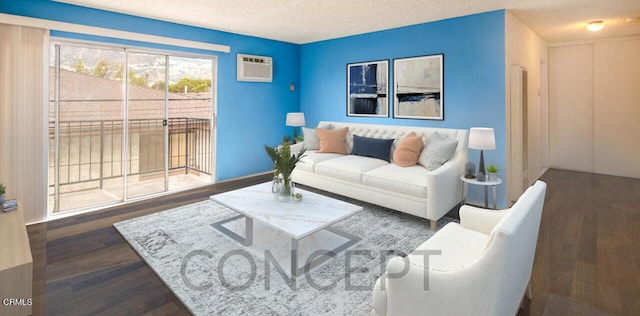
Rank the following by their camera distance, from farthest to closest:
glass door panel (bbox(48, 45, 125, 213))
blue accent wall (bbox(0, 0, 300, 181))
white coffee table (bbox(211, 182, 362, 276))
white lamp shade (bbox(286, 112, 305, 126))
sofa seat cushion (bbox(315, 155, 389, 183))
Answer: white lamp shade (bbox(286, 112, 305, 126)) → blue accent wall (bbox(0, 0, 300, 181)) → sofa seat cushion (bbox(315, 155, 389, 183)) → glass door panel (bbox(48, 45, 125, 213)) → white coffee table (bbox(211, 182, 362, 276))

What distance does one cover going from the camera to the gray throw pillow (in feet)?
12.3

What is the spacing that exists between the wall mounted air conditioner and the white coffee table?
2674 mm

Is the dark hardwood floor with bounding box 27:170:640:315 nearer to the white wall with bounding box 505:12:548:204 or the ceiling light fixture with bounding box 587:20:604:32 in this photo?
the white wall with bounding box 505:12:548:204

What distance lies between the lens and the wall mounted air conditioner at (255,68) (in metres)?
5.29

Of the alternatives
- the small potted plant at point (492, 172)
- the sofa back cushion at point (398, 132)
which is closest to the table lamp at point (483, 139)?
the small potted plant at point (492, 172)

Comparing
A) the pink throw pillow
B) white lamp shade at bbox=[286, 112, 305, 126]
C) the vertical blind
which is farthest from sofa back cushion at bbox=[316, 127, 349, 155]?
the vertical blind

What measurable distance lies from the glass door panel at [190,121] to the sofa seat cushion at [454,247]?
4033mm

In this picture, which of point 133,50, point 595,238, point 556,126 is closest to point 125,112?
point 133,50

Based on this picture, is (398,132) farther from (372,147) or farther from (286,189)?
(286,189)

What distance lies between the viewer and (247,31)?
509 cm

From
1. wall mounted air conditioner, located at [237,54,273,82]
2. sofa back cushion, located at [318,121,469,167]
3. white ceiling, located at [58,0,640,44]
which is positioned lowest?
sofa back cushion, located at [318,121,469,167]

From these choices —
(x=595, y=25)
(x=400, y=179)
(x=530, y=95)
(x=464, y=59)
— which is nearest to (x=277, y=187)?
(x=400, y=179)

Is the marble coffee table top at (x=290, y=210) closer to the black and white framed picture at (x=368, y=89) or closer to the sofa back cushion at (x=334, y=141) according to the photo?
the sofa back cushion at (x=334, y=141)

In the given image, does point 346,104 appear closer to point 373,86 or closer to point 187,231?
point 373,86
